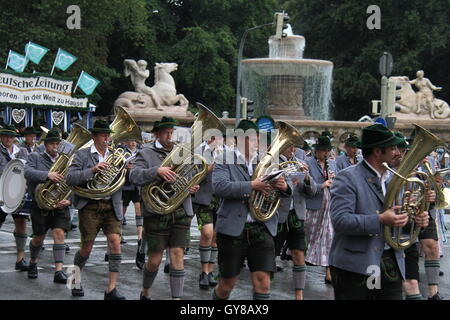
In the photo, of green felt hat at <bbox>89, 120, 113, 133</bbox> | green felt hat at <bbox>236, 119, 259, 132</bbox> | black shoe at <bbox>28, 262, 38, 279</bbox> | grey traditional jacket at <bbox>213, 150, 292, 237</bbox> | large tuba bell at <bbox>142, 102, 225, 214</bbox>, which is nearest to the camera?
grey traditional jacket at <bbox>213, 150, 292, 237</bbox>

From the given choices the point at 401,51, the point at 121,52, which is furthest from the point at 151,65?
the point at 401,51

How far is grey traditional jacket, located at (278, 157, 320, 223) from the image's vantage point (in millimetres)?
8078

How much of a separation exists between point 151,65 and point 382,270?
126ft

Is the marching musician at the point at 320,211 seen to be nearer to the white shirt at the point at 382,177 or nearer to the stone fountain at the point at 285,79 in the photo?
the white shirt at the point at 382,177

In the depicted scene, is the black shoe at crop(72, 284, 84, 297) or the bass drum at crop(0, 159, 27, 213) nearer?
the black shoe at crop(72, 284, 84, 297)

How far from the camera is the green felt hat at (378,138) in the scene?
5.80 m

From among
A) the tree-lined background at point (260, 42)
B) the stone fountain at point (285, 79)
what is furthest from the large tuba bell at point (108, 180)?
the tree-lined background at point (260, 42)

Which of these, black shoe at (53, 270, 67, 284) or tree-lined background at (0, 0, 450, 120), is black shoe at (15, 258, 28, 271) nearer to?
black shoe at (53, 270, 67, 284)

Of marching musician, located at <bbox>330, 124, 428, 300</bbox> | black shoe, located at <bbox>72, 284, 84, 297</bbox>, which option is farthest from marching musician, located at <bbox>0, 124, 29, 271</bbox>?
marching musician, located at <bbox>330, 124, 428, 300</bbox>

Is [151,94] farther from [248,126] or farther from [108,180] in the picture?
[248,126]

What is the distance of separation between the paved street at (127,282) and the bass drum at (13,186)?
869 millimetres

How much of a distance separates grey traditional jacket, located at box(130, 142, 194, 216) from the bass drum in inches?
114

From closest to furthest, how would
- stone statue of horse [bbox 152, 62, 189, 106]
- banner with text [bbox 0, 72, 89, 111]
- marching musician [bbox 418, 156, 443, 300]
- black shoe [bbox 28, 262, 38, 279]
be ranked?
1. marching musician [bbox 418, 156, 443, 300]
2. black shoe [bbox 28, 262, 38, 279]
3. banner with text [bbox 0, 72, 89, 111]
4. stone statue of horse [bbox 152, 62, 189, 106]

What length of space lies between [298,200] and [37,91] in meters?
15.5
